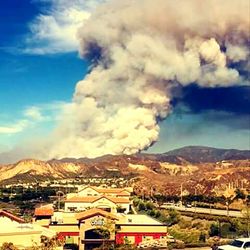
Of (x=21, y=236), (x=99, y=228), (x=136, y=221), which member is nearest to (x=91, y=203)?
(x=136, y=221)

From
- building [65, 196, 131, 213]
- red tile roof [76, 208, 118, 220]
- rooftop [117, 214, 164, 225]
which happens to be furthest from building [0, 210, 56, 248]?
building [65, 196, 131, 213]

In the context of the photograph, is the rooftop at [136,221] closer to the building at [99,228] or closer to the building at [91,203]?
the building at [99,228]

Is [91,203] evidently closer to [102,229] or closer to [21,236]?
[102,229]

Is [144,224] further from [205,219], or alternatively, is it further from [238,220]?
[205,219]

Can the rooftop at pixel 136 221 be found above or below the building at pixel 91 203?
below

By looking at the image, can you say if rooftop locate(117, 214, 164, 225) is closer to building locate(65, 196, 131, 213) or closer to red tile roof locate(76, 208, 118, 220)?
red tile roof locate(76, 208, 118, 220)

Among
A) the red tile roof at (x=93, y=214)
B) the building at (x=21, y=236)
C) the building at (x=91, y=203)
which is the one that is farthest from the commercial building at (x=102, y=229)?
the building at (x=91, y=203)

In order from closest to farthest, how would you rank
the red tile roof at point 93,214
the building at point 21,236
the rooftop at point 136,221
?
1. the building at point 21,236
2. the red tile roof at point 93,214
3. the rooftop at point 136,221

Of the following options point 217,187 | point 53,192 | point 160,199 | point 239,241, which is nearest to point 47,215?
point 239,241
